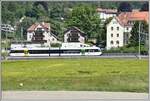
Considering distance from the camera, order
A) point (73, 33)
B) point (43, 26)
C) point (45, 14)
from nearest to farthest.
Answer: point (45, 14)
point (73, 33)
point (43, 26)

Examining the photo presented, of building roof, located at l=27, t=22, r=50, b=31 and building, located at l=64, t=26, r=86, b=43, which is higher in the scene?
building roof, located at l=27, t=22, r=50, b=31

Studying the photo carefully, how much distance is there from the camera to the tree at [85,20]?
669 cm

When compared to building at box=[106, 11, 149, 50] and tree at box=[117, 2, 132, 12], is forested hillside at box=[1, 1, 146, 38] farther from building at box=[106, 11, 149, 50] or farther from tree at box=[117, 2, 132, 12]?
building at box=[106, 11, 149, 50]

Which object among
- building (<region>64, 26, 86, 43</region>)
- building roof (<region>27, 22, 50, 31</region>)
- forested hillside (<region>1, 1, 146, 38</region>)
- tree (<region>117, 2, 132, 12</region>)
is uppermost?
tree (<region>117, 2, 132, 12</region>)

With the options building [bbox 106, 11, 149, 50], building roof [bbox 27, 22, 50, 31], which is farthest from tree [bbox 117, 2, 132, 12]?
building roof [bbox 27, 22, 50, 31]

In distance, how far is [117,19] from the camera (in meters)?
8.04

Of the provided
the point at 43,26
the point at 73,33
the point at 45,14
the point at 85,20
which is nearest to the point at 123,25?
the point at 73,33

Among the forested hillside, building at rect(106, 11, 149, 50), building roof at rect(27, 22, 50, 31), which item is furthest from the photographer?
building at rect(106, 11, 149, 50)

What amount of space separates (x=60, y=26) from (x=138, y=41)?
205 centimetres

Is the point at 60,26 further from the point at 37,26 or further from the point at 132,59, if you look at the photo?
the point at 132,59

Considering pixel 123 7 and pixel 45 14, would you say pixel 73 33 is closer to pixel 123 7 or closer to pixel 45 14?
pixel 45 14

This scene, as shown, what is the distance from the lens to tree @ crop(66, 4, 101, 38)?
669 cm

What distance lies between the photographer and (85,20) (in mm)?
6910

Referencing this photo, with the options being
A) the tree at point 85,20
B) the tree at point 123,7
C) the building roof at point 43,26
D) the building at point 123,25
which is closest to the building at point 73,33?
the tree at point 85,20
